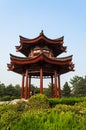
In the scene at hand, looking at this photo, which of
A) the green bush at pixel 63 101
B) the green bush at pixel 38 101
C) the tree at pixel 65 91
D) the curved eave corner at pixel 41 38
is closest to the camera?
the green bush at pixel 38 101

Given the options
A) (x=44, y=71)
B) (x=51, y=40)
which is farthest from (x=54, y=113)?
(x=51, y=40)

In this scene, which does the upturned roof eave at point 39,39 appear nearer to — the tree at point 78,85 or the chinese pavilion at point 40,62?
the chinese pavilion at point 40,62

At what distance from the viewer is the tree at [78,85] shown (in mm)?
63469

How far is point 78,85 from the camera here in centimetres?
6625

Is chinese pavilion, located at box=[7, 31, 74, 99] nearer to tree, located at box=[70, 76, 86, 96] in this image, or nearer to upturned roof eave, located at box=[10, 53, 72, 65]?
upturned roof eave, located at box=[10, 53, 72, 65]

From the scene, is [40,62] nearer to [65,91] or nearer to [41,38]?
[41,38]

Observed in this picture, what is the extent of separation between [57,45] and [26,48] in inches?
148

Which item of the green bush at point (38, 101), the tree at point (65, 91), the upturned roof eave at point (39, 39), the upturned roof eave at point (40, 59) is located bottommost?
the green bush at point (38, 101)

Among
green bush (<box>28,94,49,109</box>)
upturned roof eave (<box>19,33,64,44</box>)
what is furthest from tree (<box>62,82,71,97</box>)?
green bush (<box>28,94,49,109</box>)

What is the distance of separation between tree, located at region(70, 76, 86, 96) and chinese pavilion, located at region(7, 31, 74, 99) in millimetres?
33694

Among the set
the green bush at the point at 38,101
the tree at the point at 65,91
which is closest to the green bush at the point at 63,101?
the green bush at the point at 38,101

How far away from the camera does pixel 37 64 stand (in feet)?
84.8

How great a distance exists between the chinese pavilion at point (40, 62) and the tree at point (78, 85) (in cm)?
3369

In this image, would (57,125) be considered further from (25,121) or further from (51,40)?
(51,40)
